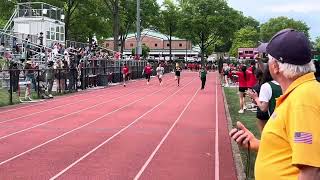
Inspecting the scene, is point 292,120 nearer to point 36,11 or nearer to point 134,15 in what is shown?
point 36,11

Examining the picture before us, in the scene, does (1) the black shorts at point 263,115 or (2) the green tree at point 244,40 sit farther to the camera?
(2) the green tree at point 244,40

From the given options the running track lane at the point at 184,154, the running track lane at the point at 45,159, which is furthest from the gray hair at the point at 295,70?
the running track lane at the point at 45,159

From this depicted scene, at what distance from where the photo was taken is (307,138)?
2.35m

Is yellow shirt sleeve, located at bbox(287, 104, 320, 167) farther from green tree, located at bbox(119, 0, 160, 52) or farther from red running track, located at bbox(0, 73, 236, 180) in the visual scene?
green tree, located at bbox(119, 0, 160, 52)

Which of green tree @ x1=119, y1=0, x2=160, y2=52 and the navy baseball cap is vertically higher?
green tree @ x1=119, y1=0, x2=160, y2=52

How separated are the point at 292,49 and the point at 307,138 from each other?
0.47 meters

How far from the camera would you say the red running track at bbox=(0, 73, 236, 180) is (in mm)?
8609

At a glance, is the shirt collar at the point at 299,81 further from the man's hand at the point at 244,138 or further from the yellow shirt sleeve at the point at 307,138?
the man's hand at the point at 244,138

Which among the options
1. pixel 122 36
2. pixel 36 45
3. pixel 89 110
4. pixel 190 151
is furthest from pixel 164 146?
pixel 122 36

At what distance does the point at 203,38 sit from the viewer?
264ft

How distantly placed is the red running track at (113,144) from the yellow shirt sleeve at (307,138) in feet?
19.7

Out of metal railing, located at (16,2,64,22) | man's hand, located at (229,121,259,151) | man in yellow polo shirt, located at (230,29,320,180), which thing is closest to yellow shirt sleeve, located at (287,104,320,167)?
man in yellow polo shirt, located at (230,29,320,180)

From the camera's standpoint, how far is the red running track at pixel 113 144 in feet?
28.2

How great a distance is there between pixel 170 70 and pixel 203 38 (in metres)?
9.58
